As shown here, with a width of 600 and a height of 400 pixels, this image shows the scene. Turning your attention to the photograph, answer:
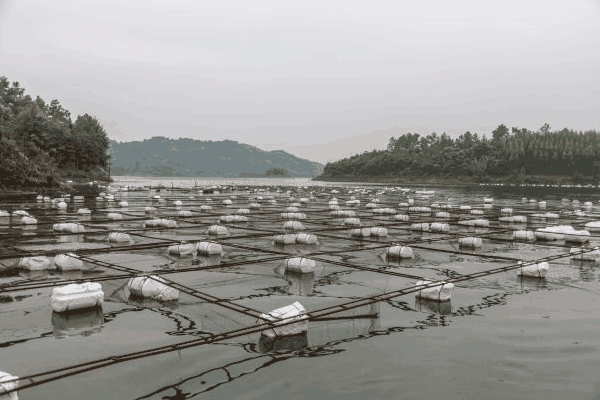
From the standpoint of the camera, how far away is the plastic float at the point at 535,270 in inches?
703

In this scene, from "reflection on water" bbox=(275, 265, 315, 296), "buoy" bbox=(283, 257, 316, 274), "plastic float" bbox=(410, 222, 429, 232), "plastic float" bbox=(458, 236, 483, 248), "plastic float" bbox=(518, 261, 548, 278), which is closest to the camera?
"reflection on water" bbox=(275, 265, 315, 296)

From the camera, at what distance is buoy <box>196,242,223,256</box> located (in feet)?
71.3

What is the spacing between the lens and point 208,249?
71.3ft

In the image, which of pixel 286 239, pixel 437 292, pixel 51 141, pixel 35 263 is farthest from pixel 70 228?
pixel 51 141

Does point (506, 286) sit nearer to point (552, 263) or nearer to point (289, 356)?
point (552, 263)

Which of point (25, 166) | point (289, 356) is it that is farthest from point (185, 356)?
point (25, 166)

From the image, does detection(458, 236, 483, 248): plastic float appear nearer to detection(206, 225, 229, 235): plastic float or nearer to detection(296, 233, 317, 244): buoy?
detection(296, 233, 317, 244): buoy

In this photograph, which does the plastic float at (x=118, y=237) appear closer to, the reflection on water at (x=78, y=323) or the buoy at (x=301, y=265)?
the buoy at (x=301, y=265)

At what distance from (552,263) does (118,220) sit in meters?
29.1

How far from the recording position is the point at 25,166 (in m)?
63.7

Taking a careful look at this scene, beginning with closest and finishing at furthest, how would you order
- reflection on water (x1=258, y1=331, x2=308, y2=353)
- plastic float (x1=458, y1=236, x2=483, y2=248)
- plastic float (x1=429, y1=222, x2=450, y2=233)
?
1. reflection on water (x1=258, y1=331, x2=308, y2=353)
2. plastic float (x1=458, y1=236, x2=483, y2=248)
3. plastic float (x1=429, y1=222, x2=450, y2=233)

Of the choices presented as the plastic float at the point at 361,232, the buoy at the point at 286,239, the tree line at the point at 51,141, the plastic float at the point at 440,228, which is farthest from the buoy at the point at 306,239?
the tree line at the point at 51,141

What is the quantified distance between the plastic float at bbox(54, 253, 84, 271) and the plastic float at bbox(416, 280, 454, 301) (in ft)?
41.5

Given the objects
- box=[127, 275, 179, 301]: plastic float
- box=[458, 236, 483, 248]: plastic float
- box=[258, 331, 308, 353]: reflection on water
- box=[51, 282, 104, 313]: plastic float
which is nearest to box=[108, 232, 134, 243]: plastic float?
box=[127, 275, 179, 301]: plastic float
